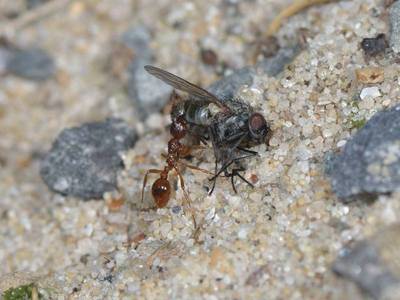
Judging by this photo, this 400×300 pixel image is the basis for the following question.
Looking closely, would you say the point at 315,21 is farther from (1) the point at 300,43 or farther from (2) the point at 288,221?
(2) the point at 288,221

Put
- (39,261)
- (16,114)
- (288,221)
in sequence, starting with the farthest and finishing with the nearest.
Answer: (16,114) → (39,261) → (288,221)

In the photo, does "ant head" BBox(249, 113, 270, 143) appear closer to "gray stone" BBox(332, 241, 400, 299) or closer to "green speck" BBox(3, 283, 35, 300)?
"gray stone" BBox(332, 241, 400, 299)

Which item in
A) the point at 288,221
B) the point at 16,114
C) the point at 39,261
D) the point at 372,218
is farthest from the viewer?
the point at 16,114

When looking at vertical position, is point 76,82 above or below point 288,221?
above

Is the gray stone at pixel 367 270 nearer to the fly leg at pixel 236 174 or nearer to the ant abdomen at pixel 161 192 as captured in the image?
the fly leg at pixel 236 174

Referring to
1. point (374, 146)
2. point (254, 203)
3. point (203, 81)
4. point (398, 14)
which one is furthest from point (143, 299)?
point (398, 14)

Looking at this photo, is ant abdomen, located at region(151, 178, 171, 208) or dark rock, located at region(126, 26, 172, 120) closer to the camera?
ant abdomen, located at region(151, 178, 171, 208)

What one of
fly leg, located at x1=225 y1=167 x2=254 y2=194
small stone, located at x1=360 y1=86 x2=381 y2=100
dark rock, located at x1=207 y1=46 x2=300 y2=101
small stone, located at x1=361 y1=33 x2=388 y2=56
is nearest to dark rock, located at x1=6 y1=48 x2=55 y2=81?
dark rock, located at x1=207 y1=46 x2=300 y2=101
